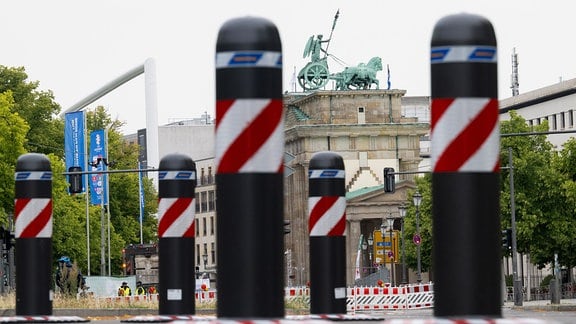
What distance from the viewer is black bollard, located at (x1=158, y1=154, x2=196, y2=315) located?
16.9 metres

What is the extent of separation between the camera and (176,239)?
16969 millimetres

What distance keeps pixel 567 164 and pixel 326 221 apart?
68.3m

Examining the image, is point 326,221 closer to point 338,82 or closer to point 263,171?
point 263,171

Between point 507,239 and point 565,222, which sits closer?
point 507,239

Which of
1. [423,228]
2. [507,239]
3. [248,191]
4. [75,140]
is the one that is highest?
[75,140]

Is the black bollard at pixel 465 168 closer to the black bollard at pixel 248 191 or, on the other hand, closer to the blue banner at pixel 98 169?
the black bollard at pixel 248 191

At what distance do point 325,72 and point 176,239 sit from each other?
16124 cm

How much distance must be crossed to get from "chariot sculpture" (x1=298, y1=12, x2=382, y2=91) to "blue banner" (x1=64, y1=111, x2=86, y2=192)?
294 feet

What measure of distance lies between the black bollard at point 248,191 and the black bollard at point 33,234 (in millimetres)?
7549

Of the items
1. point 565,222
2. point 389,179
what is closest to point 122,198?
point 565,222

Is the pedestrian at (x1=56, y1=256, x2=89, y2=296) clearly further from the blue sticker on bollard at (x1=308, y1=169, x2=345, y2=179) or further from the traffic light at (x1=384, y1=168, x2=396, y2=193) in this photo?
the blue sticker on bollard at (x1=308, y1=169, x2=345, y2=179)

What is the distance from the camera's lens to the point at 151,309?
156ft

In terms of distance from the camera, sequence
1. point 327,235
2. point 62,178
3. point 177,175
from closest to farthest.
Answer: point 177,175, point 327,235, point 62,178

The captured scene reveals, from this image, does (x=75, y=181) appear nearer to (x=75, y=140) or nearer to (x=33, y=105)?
(x=75, y=140)
